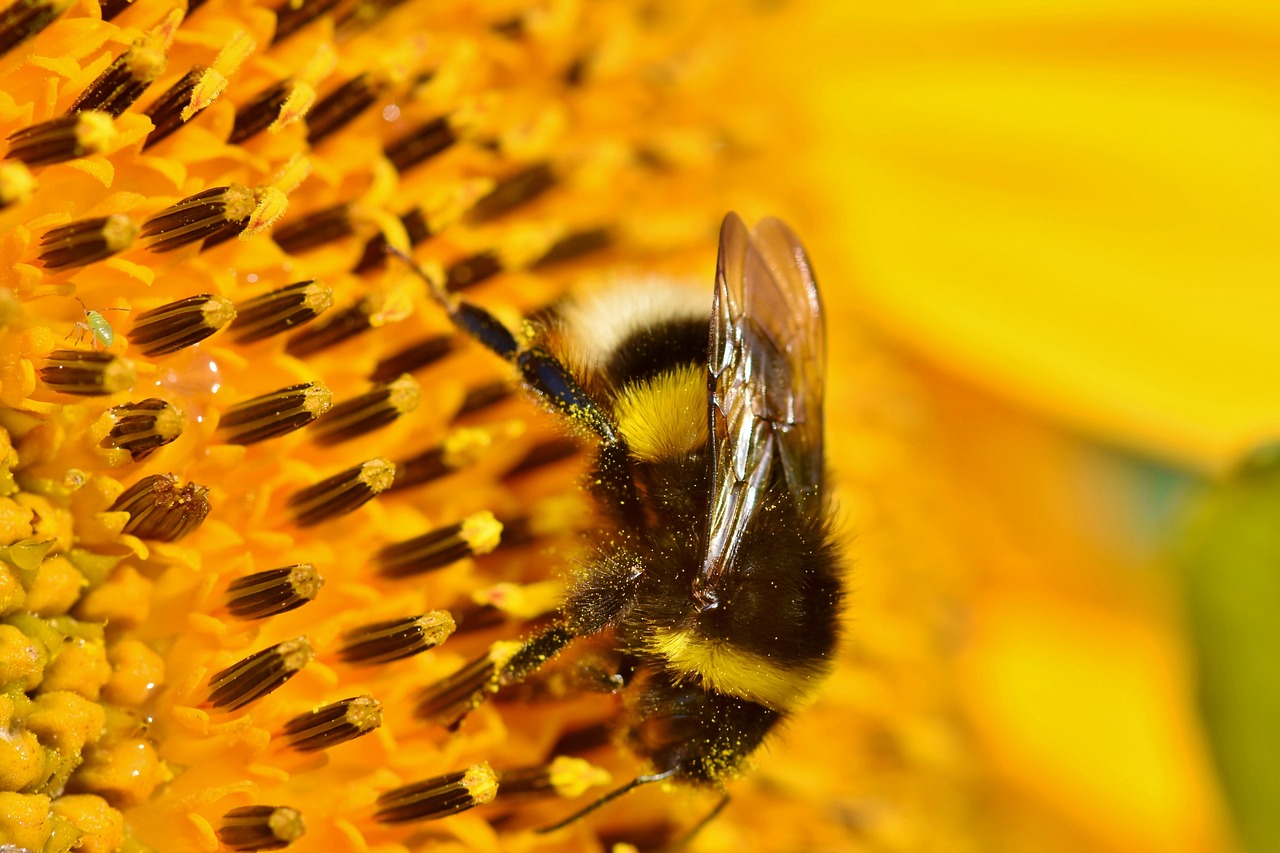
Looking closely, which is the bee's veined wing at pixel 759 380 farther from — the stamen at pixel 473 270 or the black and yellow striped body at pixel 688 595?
the stamen at pixel 473 270

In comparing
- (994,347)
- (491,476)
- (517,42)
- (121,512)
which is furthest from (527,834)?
(994,347)

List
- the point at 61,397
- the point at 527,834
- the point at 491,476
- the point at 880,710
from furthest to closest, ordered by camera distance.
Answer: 1. the point at 880,710
2. the point at 491,476
3. the point at 527,834
4. the point at 61,397

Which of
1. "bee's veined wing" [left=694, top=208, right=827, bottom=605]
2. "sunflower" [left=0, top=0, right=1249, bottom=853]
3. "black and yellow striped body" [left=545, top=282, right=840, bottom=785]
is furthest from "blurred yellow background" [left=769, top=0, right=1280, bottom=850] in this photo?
Answer: "black and yellow striped body" [left=545, top=282, right=840, bottom=785]

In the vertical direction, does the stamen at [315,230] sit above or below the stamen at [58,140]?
below

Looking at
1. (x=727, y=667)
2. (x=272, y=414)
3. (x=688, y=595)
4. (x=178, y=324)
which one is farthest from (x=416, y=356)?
(x=727, y=667)

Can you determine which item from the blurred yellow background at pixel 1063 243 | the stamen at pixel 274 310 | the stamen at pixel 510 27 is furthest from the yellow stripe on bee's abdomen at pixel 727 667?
the blurred yellow background at pixel 1063 243

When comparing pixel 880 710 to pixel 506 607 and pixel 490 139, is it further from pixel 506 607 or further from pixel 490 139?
pixel 490 139
